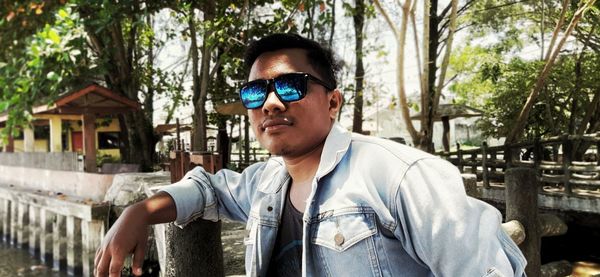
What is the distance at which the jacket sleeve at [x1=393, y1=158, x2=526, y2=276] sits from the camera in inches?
46.3

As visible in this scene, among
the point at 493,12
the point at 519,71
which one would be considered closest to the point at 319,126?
the point at 519,71

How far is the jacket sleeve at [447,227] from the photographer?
1.18m

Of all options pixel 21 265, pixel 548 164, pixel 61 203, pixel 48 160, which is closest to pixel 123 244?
pixel 61 203

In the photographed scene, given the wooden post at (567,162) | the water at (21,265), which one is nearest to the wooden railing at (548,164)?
the wooden post at (567,162)

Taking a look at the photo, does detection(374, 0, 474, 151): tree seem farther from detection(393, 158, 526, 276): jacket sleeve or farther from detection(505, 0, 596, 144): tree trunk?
detection(393, 158, 526, 276): jacket sleeve

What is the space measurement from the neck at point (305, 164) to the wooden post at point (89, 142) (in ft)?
31.7

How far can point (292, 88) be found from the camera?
5.08ft

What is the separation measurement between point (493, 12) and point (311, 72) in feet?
52.8

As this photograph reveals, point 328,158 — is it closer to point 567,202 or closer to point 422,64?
point 422,64

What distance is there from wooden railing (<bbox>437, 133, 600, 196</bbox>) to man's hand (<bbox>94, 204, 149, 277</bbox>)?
336 inches

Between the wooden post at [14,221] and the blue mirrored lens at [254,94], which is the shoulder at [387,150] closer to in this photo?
the blue mirrored lens at [254,94]

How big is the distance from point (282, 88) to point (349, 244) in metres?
0.56

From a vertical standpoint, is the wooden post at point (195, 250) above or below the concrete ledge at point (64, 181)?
above

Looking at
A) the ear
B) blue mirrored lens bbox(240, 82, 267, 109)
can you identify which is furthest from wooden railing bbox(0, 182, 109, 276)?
the ear
